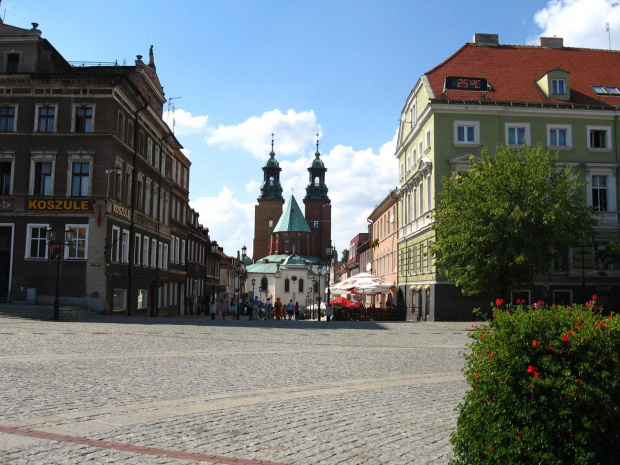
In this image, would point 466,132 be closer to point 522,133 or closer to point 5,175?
point 522,133

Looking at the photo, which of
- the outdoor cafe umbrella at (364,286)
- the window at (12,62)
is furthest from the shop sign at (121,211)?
the outdoor cafe umbrella at (364,286)

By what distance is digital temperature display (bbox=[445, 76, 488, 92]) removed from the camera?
4062cm

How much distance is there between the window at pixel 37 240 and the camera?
33719mm

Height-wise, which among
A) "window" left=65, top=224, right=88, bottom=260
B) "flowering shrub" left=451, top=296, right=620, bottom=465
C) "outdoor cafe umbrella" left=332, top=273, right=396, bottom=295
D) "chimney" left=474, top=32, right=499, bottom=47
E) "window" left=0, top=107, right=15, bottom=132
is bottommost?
"flowering shrub" left=451, top=296, right=620, bottom=465

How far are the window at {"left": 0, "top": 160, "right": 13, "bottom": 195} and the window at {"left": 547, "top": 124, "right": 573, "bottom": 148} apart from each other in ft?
106

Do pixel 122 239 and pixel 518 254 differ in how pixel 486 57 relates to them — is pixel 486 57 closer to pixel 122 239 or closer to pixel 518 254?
pixel 518 254

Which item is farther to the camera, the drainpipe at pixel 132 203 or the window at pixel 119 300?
the drainpipe at pixel 132 203

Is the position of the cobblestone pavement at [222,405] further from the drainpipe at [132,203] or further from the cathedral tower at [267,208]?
the cathedral tower at [267,208]

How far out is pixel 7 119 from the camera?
34844mm

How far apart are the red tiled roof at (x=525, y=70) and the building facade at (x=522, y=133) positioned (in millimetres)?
79

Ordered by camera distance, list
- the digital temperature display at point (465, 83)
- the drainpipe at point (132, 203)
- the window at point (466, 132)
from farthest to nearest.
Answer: the digital temperature display at point (465, 83)
the window at point (466, 132)
the drainpipe at point (132, 203)

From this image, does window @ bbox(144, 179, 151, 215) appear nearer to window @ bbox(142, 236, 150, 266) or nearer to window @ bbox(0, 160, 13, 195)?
window @ bbox(142, 236, 150, 266)

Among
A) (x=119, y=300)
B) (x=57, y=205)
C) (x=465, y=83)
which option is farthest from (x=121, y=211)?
(x=465, y=83)

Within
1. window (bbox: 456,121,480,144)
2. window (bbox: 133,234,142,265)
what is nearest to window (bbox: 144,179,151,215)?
window (bbox: 133,234,142,265)
